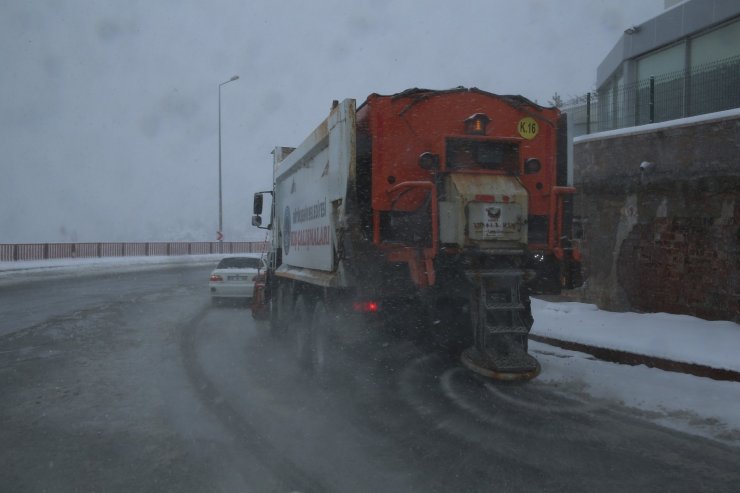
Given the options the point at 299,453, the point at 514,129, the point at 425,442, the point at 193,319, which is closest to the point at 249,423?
the point at 299,453

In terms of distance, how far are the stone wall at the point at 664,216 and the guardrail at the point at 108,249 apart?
21.7 metres

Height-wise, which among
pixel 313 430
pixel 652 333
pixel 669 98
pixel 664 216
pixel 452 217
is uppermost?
pixel 669 98

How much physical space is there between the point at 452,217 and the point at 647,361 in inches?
139

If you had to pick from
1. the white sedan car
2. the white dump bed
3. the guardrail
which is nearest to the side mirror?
the white dump bed

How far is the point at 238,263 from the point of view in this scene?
1694cm

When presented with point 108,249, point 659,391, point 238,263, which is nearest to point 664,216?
point 659,391

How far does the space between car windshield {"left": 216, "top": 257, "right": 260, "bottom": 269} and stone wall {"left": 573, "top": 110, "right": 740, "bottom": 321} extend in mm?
9037

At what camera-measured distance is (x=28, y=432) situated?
5.34 meters

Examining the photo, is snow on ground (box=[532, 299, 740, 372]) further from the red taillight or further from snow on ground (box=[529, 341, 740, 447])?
the red taillight

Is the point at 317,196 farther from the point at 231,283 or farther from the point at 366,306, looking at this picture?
the point at 231,283

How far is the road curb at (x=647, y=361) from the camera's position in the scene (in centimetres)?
688

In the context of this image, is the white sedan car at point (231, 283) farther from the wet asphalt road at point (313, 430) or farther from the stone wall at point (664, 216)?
the stone wall at point (664, 216)

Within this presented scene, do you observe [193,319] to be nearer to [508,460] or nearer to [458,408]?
[458,408]

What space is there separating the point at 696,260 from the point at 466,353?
4.38 metres
